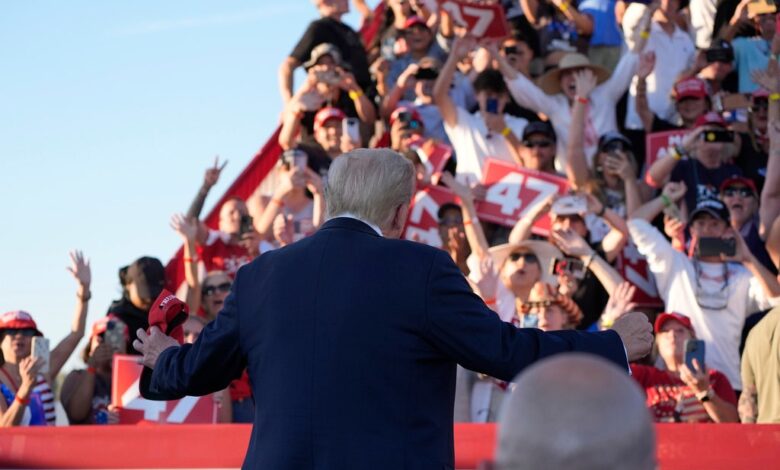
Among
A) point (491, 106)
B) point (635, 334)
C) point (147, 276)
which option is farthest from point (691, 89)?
point (635, 334)

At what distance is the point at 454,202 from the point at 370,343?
643cm

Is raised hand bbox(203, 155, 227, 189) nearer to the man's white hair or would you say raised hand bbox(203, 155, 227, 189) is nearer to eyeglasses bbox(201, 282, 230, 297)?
eyeglasses bbox(201, 282, 230, 297)

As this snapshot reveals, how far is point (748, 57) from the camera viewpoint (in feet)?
33.9

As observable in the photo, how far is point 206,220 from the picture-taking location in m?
11.2

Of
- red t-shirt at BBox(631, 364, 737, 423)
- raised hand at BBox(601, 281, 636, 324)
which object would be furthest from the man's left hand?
raised hand at BBox(601, 281, 636, 324)

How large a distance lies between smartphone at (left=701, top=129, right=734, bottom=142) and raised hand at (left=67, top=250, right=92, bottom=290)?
4161 millimetres

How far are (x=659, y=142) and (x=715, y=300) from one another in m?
1.92

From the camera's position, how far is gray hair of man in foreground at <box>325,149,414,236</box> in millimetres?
3387

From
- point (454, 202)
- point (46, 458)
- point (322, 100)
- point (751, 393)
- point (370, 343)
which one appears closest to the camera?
point (370, 343)

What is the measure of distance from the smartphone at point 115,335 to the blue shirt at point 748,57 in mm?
5022

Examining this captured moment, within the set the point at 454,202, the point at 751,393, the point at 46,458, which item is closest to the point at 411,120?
the point at 454,202

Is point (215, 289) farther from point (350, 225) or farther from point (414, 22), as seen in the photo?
point (350, 225)

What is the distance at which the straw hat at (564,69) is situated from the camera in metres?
10.0

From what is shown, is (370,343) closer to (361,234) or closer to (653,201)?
(361,234)
